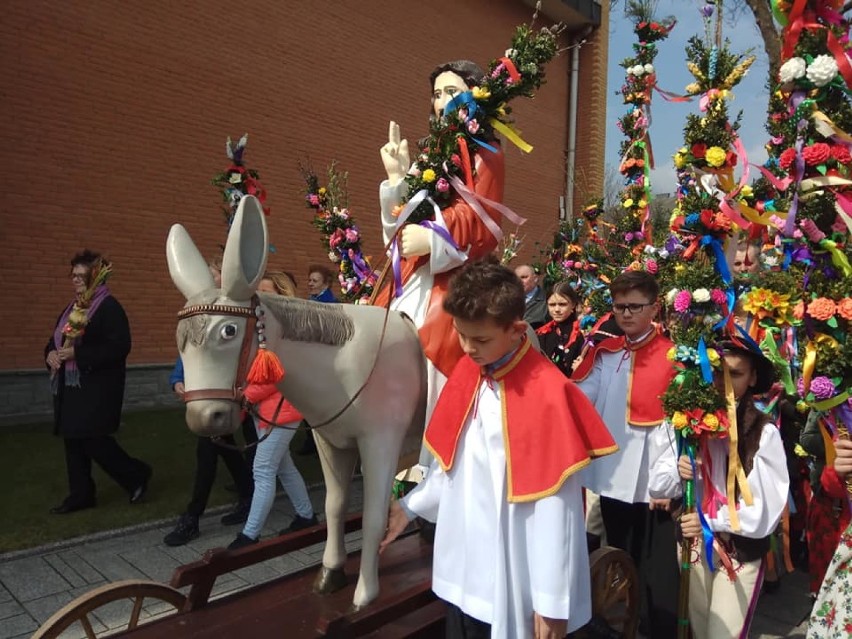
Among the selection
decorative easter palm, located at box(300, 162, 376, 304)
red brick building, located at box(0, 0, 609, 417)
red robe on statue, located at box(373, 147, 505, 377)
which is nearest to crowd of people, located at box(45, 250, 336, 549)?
decorative easter palm, located at box(300, 162, 376, 304)

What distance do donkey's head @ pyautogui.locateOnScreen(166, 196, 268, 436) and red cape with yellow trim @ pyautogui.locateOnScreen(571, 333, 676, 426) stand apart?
2.04m

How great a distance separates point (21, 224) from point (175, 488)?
4.32 m

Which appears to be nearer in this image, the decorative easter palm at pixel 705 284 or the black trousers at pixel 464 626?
the black trousers at pixel 464 626

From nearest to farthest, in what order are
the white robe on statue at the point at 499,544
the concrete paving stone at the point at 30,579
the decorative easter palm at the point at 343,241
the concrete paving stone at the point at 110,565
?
the white robe on statue at the point at 499,544
the concrete paving stone at the point at 30,579
the concrete paving stone at the point at 110,565
the decorative easter palm at the point at 343,241

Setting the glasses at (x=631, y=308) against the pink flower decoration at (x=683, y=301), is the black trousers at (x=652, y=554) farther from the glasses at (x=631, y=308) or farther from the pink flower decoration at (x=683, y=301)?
the pink flower decoration at (x=683, y=301)

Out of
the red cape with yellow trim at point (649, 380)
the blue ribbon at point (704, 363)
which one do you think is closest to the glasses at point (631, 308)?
the red cape with yellow trim at point (649, 380)

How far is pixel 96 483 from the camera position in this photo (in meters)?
5.99

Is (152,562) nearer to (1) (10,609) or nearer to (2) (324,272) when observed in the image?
(1) (10,609)

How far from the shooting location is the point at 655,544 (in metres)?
3.35

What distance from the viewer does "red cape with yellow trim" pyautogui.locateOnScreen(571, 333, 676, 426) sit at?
3256mm

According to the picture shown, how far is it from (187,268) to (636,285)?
2.21 m

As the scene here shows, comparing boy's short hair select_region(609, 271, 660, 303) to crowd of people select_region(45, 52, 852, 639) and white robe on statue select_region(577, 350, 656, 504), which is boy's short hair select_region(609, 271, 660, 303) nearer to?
crowd of people select_region(45, 52, 852, 639)

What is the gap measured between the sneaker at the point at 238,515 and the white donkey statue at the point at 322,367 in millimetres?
2716

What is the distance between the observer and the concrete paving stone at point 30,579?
3.89m
